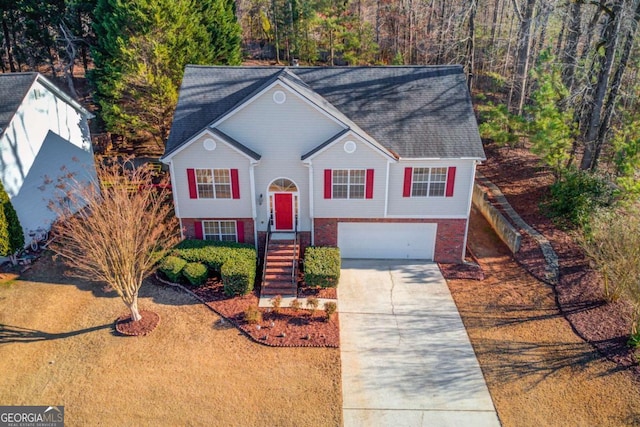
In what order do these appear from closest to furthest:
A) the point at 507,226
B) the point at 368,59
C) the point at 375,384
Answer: the point at 375,384
the point at 507,226
the point at 368,59

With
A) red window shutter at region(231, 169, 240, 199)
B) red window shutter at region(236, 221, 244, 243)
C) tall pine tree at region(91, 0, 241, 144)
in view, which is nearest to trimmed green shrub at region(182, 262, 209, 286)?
red window shutter at region(236, 221, 244, 243)

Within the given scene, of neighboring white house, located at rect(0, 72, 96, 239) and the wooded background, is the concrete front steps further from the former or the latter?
the wooded background

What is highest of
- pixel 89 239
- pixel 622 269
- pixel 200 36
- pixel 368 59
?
pixel 200 36

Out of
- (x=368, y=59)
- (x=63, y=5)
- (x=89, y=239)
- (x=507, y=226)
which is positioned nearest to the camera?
(x=89, y=239)

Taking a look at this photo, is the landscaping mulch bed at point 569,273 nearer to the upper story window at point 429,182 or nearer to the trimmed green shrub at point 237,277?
the upper story window at point 429,182

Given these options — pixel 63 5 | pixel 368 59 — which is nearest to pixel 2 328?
pixel 63 5

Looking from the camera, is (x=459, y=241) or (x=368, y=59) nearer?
(x=459, y=241)

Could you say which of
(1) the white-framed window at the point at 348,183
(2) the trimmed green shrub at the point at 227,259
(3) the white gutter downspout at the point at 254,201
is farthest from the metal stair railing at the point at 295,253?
(1) the white-framed window at the point at 348,183

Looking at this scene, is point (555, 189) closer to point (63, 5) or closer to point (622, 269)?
point (622, 269)

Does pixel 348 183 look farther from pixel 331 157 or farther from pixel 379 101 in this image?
pixel 379 101
